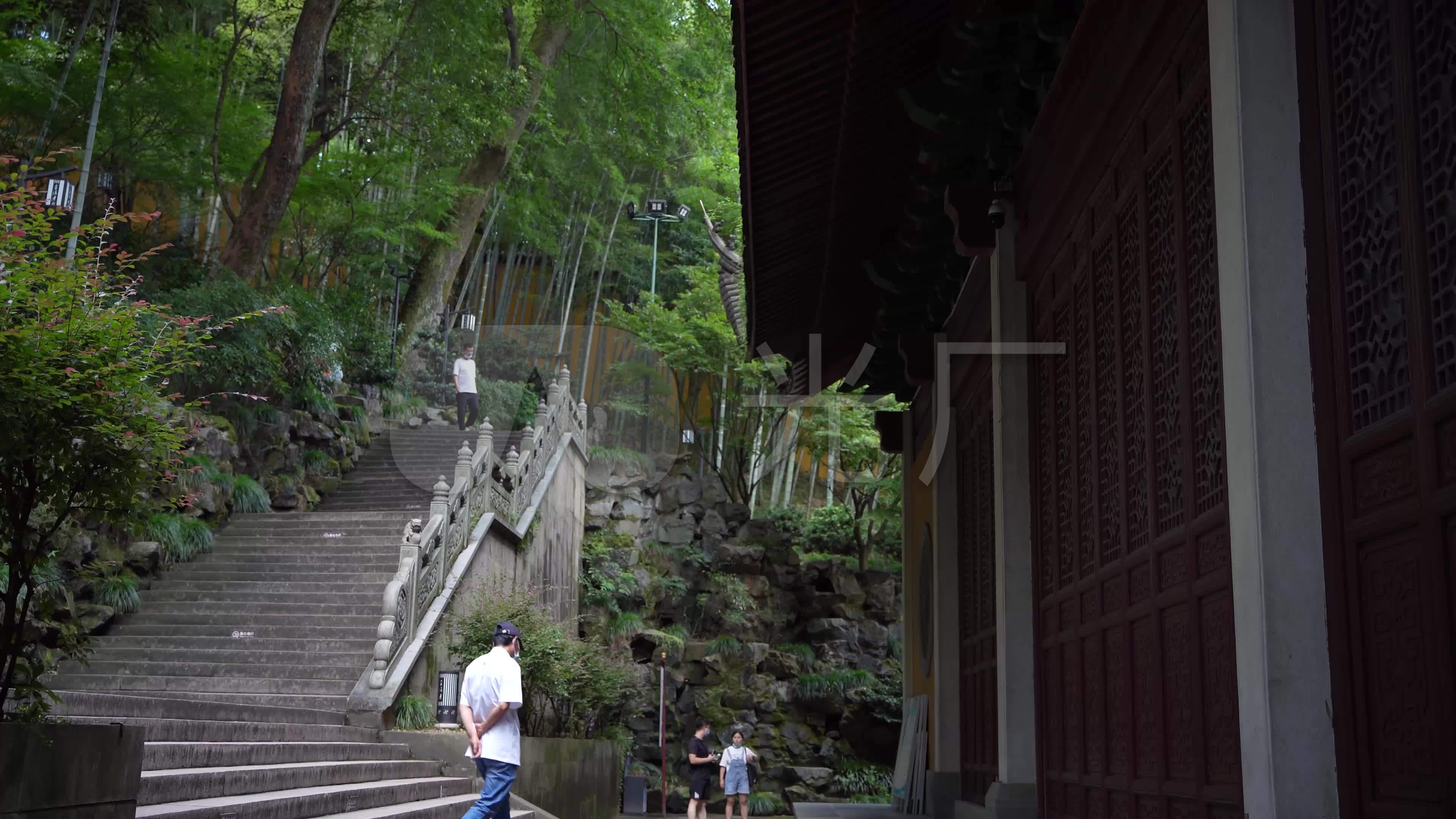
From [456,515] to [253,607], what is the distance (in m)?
2.46

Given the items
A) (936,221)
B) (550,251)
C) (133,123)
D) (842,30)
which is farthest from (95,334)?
(550,251)

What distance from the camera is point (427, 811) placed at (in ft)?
29.7

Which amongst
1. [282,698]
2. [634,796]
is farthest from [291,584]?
[634,796]

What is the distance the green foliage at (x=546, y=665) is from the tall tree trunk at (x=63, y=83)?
355 inches

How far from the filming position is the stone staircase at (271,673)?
720cm

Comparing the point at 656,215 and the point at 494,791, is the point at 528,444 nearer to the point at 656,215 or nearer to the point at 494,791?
the point at 494,791

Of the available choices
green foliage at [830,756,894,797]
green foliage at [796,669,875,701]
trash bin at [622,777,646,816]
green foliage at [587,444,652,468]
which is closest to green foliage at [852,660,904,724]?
green foliage at [796,669,875,701]

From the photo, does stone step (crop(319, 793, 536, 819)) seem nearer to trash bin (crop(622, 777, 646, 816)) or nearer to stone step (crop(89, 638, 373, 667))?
stone step (crop(89, 638, 373, 667))

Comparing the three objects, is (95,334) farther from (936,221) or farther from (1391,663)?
(936,221)

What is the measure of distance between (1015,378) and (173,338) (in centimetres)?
385

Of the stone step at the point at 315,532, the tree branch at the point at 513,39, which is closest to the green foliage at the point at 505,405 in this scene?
the tree branch at the point at 513,39

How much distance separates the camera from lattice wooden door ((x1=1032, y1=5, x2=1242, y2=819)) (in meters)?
3.48

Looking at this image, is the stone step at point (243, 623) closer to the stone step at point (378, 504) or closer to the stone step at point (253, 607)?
the stone step at point (253, 607)

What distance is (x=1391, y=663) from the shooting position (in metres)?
2.42
